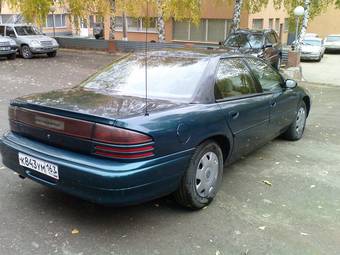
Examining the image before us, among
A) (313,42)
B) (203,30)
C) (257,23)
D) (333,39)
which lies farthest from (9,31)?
(333,39)

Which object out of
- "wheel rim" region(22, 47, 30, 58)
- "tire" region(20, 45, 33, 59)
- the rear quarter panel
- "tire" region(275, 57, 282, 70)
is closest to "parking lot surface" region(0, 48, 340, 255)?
the rear quarter panel

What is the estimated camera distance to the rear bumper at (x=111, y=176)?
3027mm

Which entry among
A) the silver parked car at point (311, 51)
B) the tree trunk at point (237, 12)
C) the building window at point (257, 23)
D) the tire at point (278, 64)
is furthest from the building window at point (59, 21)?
the tire at point (278, 64)

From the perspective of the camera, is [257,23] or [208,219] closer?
[208,219]

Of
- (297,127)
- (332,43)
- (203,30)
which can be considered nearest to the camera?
(297,127)

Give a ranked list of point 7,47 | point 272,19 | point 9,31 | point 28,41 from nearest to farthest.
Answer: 1. point 7,47
2. point 28,41
3. point 9,31
4. point 272,19

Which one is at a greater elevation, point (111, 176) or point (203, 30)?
point (203, 30)

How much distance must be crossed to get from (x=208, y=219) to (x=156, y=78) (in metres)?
1.50

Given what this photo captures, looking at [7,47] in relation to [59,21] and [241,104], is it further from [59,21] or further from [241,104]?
[59,21]

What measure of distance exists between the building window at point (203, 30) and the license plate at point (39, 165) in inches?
928

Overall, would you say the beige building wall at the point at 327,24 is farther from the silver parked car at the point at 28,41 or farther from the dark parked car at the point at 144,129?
the dark parked car at the point at 144,129

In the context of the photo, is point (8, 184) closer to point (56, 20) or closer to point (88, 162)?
point (88, 162)

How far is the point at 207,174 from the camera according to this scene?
3855mm

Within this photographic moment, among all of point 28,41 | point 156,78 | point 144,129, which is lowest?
point 28,41
